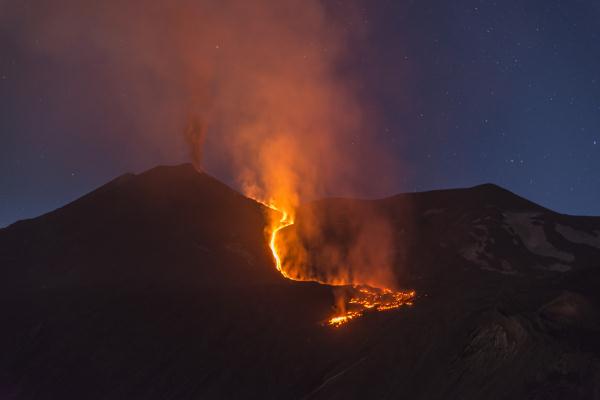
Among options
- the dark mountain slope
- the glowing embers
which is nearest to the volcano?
the dark mountain slope

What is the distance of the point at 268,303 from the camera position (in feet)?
118

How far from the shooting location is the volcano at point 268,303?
64.1 ft

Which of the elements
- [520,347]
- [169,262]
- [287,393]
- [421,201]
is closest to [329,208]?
[421,201]

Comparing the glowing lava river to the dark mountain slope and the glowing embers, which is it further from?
the dark mountain slope

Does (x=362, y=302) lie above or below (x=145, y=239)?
below

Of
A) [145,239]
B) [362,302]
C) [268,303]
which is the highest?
[145,239]

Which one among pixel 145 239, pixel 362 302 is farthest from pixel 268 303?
pixel 145 239

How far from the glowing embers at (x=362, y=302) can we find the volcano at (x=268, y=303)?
111 centimetres

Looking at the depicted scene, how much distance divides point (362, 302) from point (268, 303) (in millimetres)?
6731

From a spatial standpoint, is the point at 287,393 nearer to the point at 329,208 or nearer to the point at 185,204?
the point at 185,204

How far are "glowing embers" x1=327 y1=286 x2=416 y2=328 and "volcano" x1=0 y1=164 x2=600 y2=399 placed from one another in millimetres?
1107

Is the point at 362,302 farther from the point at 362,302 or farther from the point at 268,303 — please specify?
the point at 268,303

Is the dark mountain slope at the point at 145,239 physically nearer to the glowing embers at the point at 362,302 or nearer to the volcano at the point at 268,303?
the volcano at the point at 268,303

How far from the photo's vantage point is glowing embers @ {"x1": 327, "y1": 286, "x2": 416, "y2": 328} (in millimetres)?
32781
